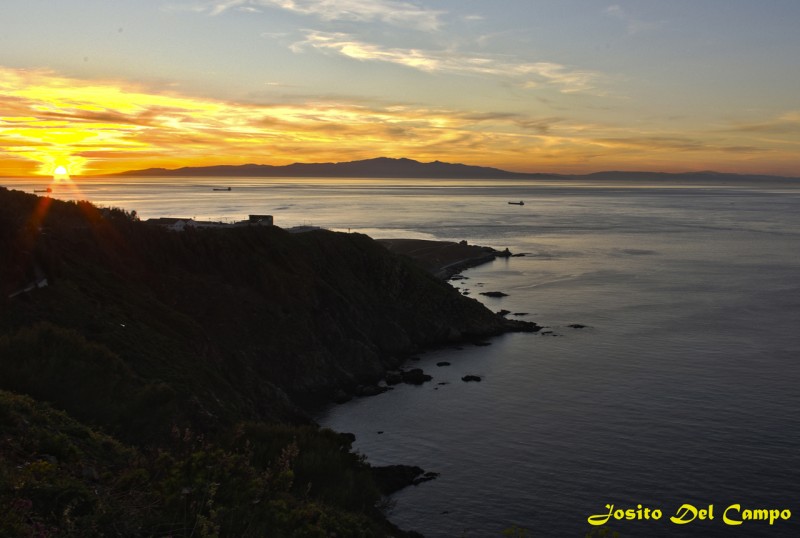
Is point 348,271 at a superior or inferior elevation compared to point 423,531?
superior

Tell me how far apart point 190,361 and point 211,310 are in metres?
16.5

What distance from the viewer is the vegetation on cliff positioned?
13688mm

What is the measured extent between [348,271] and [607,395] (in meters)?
34.9

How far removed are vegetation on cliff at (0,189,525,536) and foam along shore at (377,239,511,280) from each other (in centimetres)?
4216

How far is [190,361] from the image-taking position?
41.7 m

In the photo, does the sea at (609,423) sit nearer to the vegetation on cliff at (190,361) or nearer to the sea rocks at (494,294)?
the sea rocks at (494,294)

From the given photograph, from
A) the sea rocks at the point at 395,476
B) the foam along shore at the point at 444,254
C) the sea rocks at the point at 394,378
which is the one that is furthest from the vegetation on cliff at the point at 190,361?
the foam along shore at the point at 444,254

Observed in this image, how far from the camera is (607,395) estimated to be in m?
53.6

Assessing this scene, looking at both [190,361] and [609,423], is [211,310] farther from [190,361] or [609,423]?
[609,423]

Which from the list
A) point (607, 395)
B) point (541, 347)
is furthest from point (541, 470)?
point (541, 347)

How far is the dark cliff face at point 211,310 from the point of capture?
3619cm

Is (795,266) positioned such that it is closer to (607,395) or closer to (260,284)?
(607,395)

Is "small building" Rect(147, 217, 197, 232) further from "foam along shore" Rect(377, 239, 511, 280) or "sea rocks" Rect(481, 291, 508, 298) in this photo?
"foam along shore" Rect(377, 239, 511, 280)

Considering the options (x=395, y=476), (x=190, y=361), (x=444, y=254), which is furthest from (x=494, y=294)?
(x=190, y=361)
